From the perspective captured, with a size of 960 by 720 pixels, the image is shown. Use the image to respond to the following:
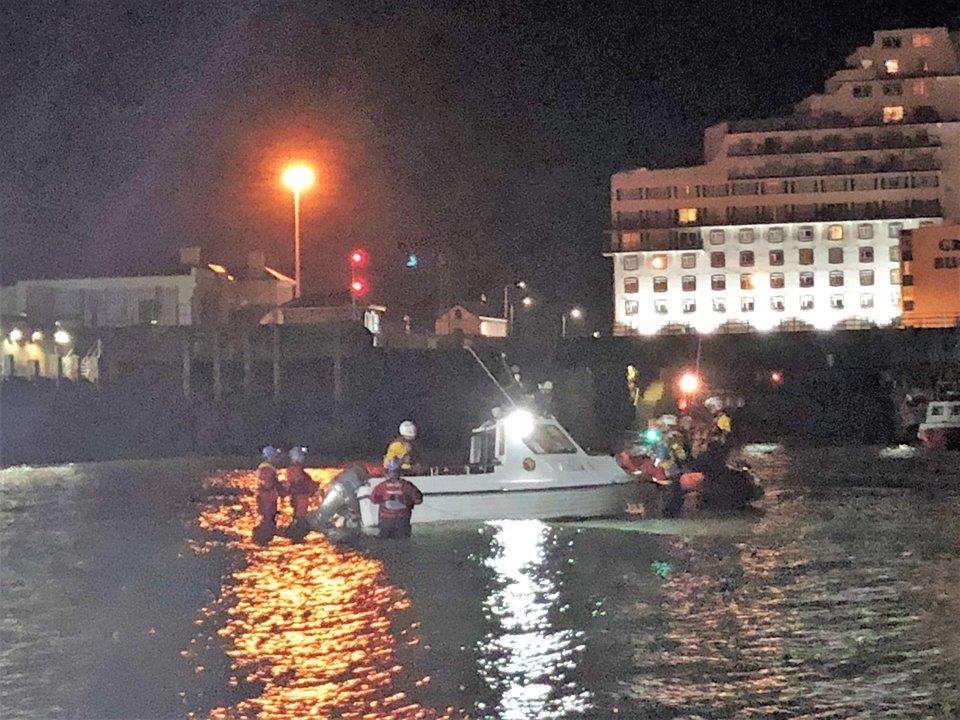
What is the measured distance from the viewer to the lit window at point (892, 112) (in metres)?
97.6

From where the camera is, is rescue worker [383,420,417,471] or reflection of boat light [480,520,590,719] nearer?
reflection of boat light [480,520,590,719]

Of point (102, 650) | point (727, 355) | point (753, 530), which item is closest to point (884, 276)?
point (727, 355)

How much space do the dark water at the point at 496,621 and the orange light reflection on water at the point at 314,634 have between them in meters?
0.04

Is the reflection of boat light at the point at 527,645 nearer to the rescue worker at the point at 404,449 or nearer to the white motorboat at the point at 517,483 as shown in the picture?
the white motorboat at the point at 517,483

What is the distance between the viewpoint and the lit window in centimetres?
9756

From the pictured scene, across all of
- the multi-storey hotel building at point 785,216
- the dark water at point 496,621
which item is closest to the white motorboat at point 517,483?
the dark water at point 496,621

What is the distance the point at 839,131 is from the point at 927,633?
83.8m

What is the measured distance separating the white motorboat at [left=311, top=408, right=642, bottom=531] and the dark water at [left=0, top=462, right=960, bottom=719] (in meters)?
0.40

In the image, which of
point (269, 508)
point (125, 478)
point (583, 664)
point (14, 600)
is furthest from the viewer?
point (125, 478)

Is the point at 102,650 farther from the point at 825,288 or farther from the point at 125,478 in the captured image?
the point at 825,288

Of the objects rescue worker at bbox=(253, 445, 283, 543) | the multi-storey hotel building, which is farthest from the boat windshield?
the multi-storey hotel building

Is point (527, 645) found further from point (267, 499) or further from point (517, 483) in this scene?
point (267, 499)

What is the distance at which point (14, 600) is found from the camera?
20.1 meters

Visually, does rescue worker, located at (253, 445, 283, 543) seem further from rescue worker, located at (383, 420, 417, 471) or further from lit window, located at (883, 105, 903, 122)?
lit window, located at (883, 105, 903, 122)
